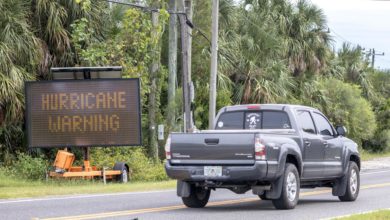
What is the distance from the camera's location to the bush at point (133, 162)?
28.5 meters

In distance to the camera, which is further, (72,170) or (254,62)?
(254,62)

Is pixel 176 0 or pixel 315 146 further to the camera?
pixel 176 0

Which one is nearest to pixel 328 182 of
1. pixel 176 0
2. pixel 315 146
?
pixel 315 146

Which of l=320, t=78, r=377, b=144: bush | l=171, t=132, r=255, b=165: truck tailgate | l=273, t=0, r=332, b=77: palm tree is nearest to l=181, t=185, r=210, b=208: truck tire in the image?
l=171, t=132, r=255, b=165: truck tailgate

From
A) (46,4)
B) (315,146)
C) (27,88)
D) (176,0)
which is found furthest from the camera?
(176,0)

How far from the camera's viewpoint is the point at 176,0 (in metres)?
33.7

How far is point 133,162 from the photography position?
29.0 meters

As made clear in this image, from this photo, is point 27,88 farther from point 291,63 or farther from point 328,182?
point 291,63

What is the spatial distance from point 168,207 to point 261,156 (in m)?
2.29

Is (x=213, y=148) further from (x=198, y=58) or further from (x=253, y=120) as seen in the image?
(x=198, y=58)

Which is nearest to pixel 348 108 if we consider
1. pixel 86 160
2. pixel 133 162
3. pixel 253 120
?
pixel 133 162

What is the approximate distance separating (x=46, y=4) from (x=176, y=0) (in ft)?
21.1

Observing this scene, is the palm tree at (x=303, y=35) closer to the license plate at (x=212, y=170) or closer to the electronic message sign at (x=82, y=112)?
the electronic message sign at (x=82, y=112)

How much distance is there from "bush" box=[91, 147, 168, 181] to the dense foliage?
4cm
